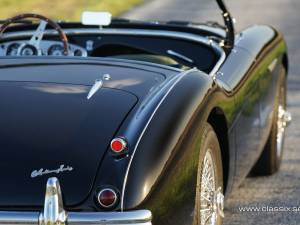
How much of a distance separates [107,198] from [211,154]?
3.10 ft

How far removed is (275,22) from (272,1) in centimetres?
334

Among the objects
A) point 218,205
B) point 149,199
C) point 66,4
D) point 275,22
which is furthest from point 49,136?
point 66,4

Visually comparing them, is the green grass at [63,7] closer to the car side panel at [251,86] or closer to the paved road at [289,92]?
the paved road at [289,92]

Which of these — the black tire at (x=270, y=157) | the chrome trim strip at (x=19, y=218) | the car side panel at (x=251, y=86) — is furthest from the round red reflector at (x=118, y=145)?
the black tire at (x=270, y=157)

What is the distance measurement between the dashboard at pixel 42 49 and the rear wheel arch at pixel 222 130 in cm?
130

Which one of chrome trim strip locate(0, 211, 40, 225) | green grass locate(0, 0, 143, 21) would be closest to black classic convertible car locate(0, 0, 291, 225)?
chrome trim strip locate(0, 211, 40, 225)

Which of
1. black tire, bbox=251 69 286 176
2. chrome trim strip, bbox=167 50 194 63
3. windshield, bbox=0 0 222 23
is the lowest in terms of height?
black tire, bbox=251 69 286 176

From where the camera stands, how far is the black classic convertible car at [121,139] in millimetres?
3535

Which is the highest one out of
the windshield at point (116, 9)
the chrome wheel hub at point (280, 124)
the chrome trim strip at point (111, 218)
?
the windshield at point (116, 9)

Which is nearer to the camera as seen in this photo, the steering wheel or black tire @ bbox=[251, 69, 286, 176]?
the steering wheel

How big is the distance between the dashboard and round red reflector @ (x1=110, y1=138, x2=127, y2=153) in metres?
1.94

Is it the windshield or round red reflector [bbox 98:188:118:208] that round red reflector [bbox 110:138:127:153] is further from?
the windshield

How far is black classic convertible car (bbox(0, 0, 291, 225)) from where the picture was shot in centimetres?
354

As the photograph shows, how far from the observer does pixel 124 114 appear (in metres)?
3.90
